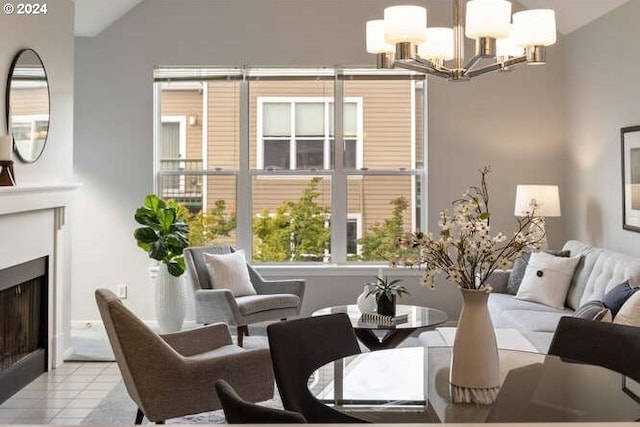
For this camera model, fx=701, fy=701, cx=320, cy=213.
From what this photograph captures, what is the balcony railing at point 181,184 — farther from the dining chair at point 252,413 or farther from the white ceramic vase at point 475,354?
the dining chair at point 252,413

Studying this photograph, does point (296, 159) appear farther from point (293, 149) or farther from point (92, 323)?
point (92, 323)

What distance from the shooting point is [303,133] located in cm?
661

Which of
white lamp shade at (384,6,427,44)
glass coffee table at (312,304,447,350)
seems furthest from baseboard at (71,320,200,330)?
white lamp shade at (384,6,427,44)

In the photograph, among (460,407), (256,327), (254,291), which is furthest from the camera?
(256,327)

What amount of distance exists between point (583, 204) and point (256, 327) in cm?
308

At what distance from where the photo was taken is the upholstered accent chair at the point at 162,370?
10.6 ft

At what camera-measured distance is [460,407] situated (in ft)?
7.04

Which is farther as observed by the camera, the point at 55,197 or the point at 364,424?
the point at 55,197

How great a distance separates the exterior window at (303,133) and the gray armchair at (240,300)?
112 centimetres

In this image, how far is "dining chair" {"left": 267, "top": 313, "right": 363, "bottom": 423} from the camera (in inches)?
93.0

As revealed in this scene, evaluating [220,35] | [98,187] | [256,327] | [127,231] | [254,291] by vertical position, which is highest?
[220,35]

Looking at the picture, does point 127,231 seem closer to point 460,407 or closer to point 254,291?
point 254,291

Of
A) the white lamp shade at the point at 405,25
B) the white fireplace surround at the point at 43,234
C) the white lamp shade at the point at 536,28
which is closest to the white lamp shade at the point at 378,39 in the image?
the white lamp shade at the point at 405,25

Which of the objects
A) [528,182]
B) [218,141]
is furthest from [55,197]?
[528,182]
